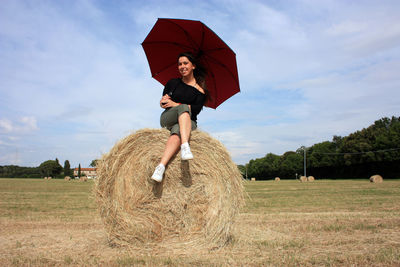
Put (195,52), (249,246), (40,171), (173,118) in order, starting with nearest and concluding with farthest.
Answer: (249,246), (173,118), (195,52), (40,171)

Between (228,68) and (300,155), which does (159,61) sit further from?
(300,155)

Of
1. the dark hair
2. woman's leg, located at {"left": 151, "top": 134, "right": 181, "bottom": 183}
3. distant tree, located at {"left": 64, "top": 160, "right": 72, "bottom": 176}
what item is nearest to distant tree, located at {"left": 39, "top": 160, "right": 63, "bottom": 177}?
distant tree, located at {"left": 64, "top": 160, "right": 72, "bottom": 176}

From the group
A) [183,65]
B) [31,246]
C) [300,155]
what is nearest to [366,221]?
[183,65]

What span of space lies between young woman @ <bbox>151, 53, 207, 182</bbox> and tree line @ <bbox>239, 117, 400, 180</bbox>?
56.8m

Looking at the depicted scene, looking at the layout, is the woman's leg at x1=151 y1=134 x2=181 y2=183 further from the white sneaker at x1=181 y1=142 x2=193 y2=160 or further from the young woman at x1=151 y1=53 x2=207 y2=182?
the white sneaker at x1=181 y1=142 x2=193 y2=160

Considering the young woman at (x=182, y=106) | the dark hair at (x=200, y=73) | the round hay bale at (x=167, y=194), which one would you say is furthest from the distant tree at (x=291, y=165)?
the round hay bale at (x=167, y=194)

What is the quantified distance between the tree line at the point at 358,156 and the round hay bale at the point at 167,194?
56.8 meters

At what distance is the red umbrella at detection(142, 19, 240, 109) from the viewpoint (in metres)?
5.13

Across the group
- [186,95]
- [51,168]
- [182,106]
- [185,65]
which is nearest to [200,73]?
[185,65]

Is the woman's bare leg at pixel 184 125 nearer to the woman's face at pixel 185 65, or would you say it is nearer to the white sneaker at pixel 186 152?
the white sneaker at pixel 186 152

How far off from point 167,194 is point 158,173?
437 mm

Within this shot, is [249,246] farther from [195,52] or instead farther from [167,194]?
[195,52]

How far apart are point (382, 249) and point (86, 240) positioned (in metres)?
4.06

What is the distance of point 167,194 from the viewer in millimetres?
4723
